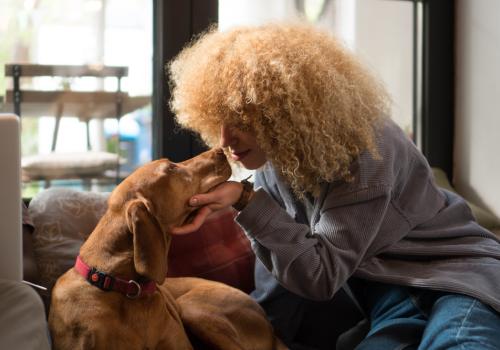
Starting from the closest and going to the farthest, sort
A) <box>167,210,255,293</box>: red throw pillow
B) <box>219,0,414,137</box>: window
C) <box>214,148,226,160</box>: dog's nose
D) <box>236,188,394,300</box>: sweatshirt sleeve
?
<box>236,188,394,300</box>: sweatshirt sleeve → <box>214,148,226,160</box>: dog's nose → <box>167,210,255,293</box>: red throw pillow → <box>219,0,414,137</box>: window

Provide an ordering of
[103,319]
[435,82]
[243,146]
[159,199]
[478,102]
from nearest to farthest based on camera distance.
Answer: [103,319]
[159,199]
[243,146]
[478,102]
[435,82]

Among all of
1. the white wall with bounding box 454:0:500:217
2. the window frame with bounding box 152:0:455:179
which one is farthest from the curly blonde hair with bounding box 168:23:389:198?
the window frame with bounding box 152:0:455:179

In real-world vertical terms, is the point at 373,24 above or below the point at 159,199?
above

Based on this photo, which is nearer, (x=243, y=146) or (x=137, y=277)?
(x=137, y=277)

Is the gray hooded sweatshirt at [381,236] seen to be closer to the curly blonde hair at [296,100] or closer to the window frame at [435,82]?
the curly blonde hair at [296,100]

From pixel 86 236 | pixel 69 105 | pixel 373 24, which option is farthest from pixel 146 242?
pixel 373 24

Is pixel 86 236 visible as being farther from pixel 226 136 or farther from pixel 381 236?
pixel 381 236

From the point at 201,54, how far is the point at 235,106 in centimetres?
29

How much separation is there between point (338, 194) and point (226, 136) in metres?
0.34

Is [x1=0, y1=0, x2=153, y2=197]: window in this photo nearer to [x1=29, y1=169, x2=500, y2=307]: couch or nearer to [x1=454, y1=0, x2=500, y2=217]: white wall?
[x1=29, y1=169, x2=500, y2=307]: couch

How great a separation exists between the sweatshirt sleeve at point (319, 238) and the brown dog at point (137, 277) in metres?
0.18

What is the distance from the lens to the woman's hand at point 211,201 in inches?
64.0

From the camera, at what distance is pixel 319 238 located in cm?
166

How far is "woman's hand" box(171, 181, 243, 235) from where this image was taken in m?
1.62
